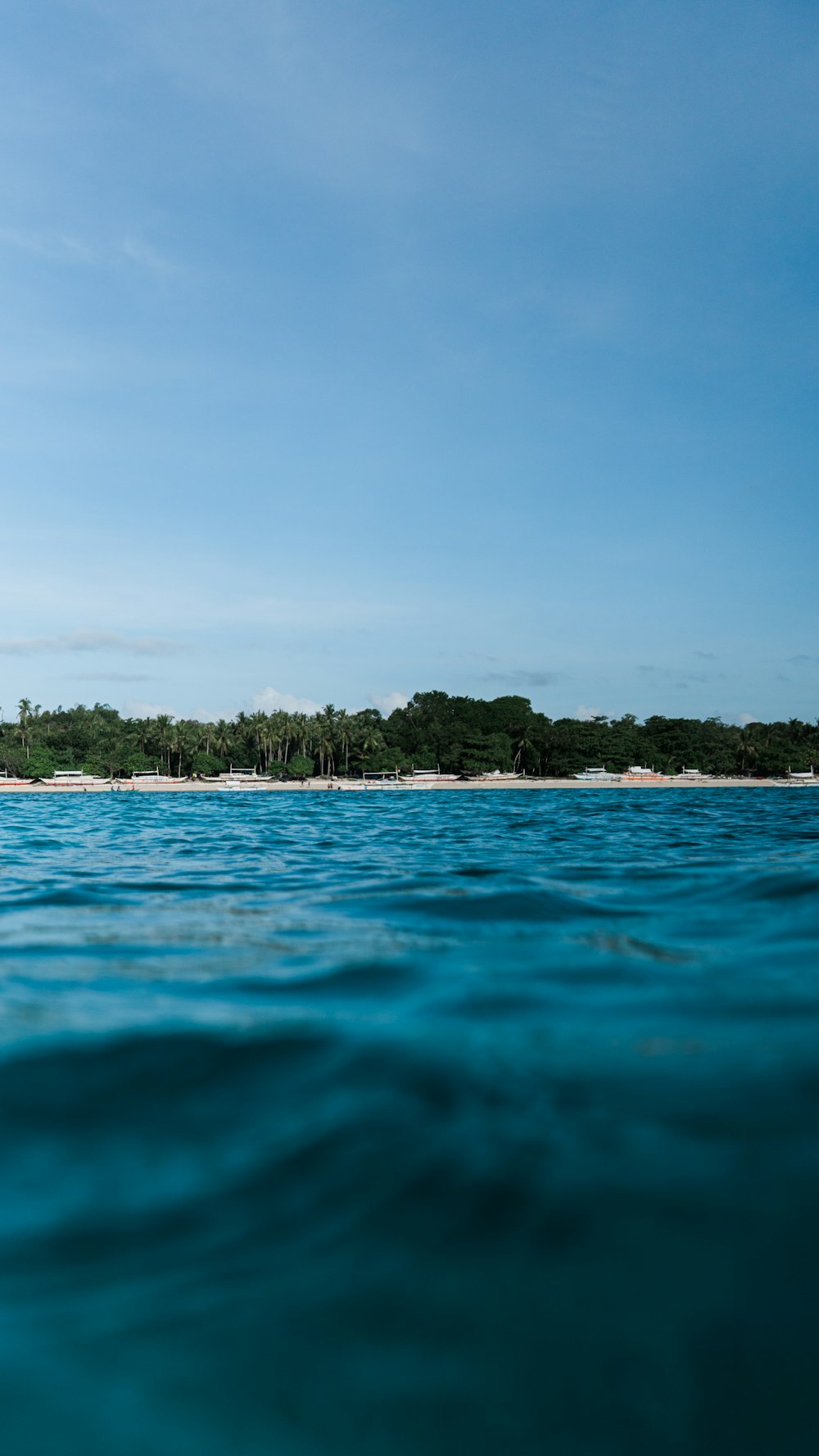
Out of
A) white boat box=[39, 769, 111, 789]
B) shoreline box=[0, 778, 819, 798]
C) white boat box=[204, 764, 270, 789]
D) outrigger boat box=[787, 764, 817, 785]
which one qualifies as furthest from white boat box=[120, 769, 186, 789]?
outrigger boat box=[787, 764, 817, 785]

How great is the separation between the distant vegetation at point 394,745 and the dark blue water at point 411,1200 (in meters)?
121

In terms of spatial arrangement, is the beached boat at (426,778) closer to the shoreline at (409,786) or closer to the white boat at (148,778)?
the shoreline at (409,786)

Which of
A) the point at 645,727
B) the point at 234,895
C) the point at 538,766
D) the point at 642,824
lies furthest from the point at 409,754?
the point at 234,895

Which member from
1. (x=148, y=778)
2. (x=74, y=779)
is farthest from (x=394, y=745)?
(x=74, y=779)

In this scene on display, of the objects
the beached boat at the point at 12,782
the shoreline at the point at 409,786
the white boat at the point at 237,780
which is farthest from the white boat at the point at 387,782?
the beached boat at the point at 12,782

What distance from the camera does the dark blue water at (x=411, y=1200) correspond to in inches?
72.8

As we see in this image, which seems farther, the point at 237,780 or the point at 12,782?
the point at 237,780

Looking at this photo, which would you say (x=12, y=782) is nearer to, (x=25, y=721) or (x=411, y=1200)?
(x=25, y=721)

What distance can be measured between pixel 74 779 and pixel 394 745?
166 ft

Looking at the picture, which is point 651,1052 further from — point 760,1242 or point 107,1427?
point 107,1427

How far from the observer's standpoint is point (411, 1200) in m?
2.58

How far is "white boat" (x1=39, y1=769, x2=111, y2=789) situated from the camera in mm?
109500

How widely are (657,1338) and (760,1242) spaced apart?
51 cm

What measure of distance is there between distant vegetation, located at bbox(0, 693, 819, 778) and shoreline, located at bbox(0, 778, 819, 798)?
7.94m
